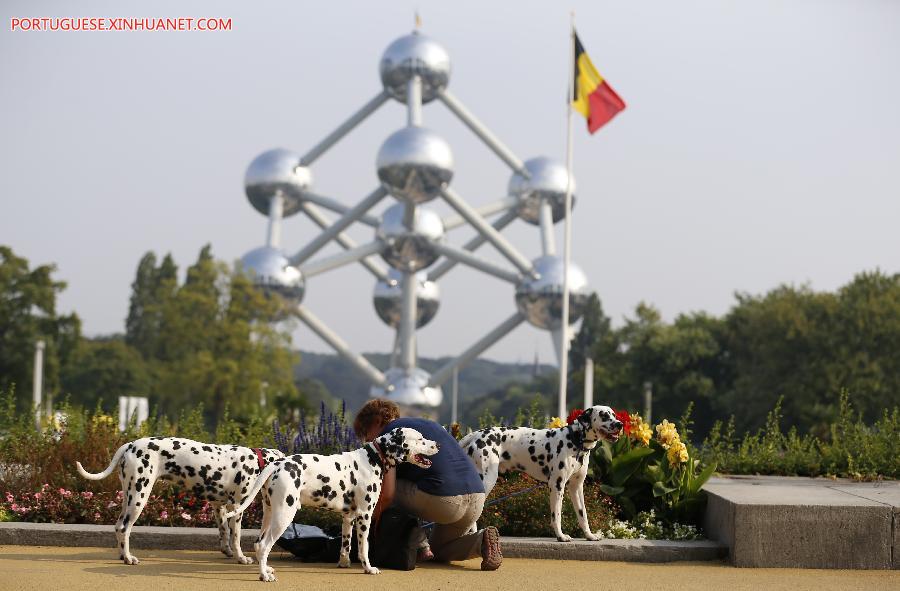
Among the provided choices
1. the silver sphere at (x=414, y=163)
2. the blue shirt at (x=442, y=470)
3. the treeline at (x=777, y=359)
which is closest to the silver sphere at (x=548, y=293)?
the treeline at (x=777, y=359)

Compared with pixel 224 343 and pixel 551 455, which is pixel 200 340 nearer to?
pixel 224 343

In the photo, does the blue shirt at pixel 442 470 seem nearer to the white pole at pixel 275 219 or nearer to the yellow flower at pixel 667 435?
the yellow flower at pixel 667 435

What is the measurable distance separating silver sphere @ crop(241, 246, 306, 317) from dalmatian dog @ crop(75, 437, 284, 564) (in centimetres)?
4369

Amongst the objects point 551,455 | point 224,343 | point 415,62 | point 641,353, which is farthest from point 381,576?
point 641,353

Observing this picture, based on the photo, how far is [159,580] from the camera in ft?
29.4

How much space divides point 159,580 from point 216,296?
43.6 metres

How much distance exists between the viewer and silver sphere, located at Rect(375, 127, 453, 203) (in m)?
46.3

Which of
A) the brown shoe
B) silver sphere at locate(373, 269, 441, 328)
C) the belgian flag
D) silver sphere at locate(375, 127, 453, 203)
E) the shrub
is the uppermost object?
silver sphere at locate(375, 127, 453, 203)

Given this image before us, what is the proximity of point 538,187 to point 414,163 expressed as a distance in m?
10.5

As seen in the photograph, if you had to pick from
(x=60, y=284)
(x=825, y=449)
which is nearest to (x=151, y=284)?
(x=60, y=284)

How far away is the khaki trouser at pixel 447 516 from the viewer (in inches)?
388

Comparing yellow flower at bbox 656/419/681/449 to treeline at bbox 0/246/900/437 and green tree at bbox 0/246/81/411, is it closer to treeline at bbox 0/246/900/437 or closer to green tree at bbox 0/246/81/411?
treeline at bbox 0/246/900/437

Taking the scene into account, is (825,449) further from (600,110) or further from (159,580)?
(600,110)

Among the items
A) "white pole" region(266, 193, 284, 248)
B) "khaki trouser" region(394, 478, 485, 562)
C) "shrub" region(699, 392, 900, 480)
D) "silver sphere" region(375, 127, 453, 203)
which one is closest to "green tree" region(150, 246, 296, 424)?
"white pole" region(266, 193, 284, 248)
